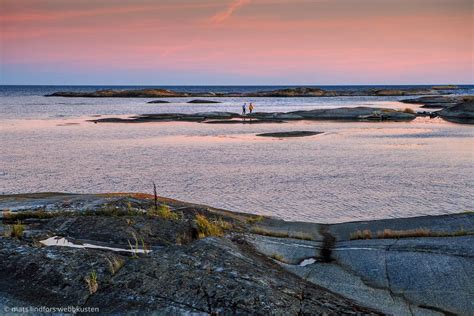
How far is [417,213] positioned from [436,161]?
15.4 metres

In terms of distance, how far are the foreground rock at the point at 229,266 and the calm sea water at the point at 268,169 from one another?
5.02 meters

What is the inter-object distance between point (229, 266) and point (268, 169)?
2053 cm

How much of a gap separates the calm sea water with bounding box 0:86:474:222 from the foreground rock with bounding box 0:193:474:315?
5.02 meters

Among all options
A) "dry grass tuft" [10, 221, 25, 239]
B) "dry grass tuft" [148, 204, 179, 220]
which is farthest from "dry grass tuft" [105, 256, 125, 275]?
"dry grass tuft" [148, 204, 179, 220]

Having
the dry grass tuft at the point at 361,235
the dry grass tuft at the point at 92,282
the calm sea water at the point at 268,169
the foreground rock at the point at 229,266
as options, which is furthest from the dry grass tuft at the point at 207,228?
the calm sea water at the point at 268,169

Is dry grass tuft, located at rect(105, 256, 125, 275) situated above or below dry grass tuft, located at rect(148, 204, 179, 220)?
above

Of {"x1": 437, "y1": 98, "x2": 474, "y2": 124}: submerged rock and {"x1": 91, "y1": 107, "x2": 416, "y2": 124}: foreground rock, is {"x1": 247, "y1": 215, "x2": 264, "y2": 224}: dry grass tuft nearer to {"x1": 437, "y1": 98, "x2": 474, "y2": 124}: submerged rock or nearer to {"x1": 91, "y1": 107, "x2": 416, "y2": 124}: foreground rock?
{"x1": 91, "y1": 107, "x2": 416, "y2": 124}: foreground rock

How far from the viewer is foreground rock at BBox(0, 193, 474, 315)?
380 inches

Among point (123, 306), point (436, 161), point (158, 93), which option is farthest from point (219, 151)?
point (158, 93)

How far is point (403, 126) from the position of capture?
63.9 m

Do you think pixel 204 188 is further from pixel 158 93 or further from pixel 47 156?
pixel 158 93

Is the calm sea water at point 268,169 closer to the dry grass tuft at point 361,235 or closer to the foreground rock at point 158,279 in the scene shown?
the dry grass tuft at point 361,235

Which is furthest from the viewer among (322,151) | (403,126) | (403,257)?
(403,126)

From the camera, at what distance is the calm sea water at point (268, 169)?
73.0ft
